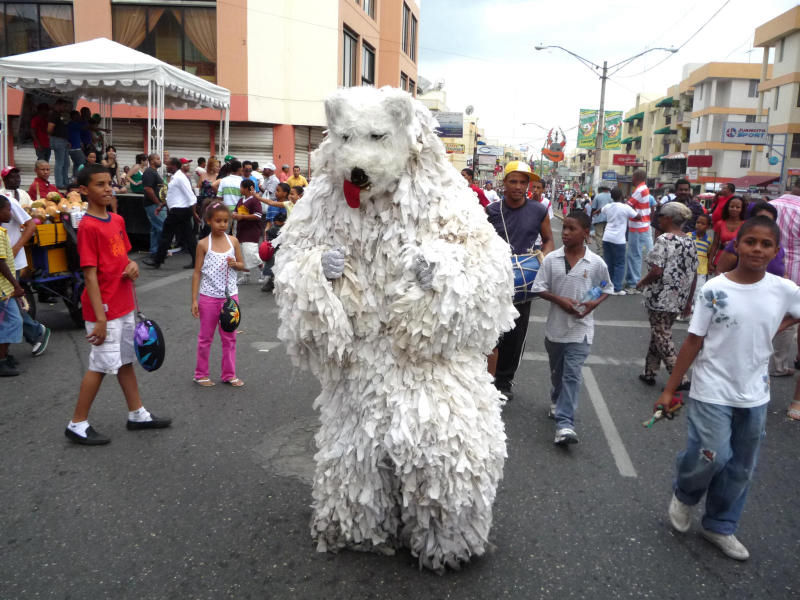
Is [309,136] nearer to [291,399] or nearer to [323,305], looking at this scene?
[291,399]

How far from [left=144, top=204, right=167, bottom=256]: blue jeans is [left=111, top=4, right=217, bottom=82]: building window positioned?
11.8 metres

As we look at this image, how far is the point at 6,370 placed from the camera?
5168mm

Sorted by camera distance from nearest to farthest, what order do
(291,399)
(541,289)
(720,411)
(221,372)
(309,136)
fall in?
(720,411)
(541,289)
(291,399)
(221,372)
(309,136)

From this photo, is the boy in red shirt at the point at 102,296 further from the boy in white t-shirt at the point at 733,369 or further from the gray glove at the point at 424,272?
the boy in white t-shirt at the point at 733,369

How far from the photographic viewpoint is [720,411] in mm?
2855

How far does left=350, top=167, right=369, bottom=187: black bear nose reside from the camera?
255 centimetres

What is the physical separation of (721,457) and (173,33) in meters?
21.9

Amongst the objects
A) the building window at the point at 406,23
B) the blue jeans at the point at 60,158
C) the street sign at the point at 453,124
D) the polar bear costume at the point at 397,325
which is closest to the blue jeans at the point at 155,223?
the blue jeans at the point at 60,158

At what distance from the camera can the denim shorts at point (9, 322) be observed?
16.8ft

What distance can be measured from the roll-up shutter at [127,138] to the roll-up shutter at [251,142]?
2900 millimetres

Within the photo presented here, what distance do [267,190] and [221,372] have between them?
28.2 ft

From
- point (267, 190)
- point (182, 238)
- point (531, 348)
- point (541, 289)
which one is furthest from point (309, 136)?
point (541, 289)

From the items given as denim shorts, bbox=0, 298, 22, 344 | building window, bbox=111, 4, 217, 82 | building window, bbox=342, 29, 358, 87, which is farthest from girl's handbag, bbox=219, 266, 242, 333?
building window, bbox=342, 29, 358, 87

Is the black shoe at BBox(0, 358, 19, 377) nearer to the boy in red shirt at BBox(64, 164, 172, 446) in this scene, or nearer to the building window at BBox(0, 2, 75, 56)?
the boy in red shirt at BBox(64, 164, 172, 446)
